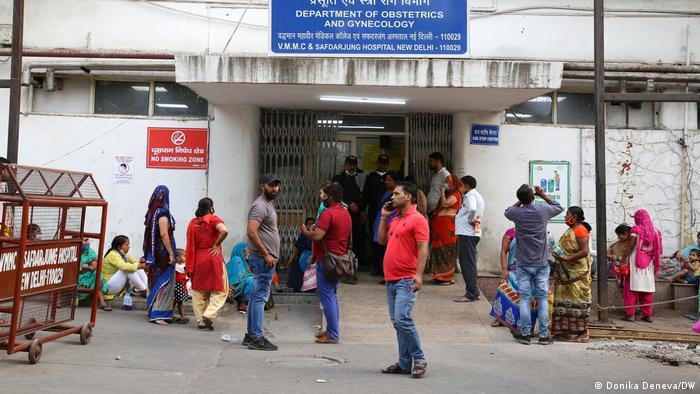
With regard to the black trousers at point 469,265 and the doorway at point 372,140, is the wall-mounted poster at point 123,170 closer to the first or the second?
the doorway at point 372,140

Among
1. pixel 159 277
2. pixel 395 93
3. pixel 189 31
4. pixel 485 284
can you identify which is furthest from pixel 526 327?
pixel 189 31

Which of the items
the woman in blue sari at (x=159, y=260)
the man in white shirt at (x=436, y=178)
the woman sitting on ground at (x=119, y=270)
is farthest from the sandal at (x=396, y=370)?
the man in white shirt at (x=436, y=178)

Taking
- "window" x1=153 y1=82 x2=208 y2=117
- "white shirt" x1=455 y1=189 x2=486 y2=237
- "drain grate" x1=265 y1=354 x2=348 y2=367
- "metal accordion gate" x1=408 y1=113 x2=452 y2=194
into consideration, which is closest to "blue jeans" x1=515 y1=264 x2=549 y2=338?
"white shirt" x1=455 y1=189 x2=486 y2=237

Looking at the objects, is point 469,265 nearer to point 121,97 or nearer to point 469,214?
point 469,214

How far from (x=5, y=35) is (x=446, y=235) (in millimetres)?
Result: 7564

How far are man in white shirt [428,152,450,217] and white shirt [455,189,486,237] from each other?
99 centimetres

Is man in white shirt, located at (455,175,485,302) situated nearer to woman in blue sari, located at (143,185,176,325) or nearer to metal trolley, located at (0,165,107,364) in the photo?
woman in blue sari, located at (143,185,176,325)

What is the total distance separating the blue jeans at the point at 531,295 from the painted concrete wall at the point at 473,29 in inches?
183

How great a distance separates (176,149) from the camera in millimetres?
10430

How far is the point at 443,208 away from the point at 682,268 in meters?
3.74

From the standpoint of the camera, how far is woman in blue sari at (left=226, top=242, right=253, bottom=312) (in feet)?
29.4

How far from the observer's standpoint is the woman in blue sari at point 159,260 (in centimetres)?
788

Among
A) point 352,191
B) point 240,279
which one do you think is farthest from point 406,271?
point 352,191

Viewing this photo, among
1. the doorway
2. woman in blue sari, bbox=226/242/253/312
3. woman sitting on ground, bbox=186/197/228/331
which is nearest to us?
woman sitting on ground, bbox=186/197/228/331
